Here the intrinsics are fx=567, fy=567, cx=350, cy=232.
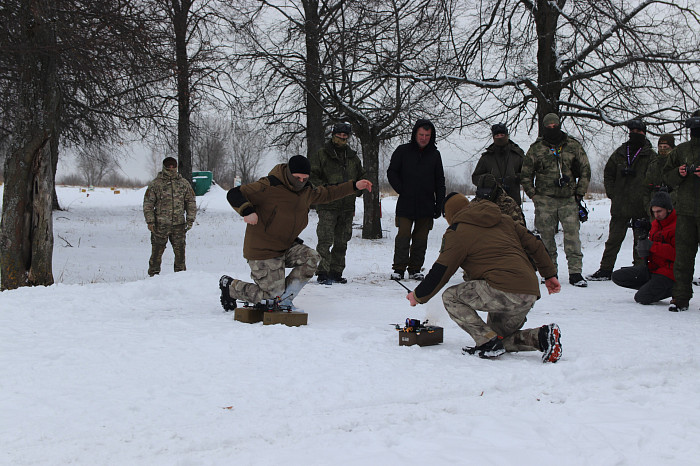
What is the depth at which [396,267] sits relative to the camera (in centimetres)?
830

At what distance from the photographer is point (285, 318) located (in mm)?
5117

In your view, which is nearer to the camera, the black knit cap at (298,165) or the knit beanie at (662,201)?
the black knit cap at (298,165)

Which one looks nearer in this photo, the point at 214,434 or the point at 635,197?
the point at 214,434

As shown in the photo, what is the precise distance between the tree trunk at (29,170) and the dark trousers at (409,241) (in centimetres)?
479

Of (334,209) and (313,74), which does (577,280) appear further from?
(313,74)

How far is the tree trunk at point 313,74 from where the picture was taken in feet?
45.5

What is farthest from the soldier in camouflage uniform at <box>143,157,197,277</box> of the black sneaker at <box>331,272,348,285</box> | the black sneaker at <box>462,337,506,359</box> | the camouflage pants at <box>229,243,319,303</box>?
the black sneaker at <box>462,337,506,359</box>

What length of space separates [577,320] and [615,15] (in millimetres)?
8025

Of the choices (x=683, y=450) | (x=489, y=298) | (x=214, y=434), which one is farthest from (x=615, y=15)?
(x=214, y=434)

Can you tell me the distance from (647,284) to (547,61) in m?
8.42

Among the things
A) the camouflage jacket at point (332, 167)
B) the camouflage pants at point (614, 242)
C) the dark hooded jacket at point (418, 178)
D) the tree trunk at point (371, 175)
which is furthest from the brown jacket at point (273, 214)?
the tree trunk at point (371, 175)

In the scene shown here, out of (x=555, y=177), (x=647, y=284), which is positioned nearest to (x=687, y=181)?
(x=647, y=284)

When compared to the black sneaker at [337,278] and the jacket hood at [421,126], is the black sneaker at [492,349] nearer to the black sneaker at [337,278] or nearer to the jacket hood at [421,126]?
the black sneaker at [337,278]

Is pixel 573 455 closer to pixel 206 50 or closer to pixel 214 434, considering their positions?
pixel 214 434
